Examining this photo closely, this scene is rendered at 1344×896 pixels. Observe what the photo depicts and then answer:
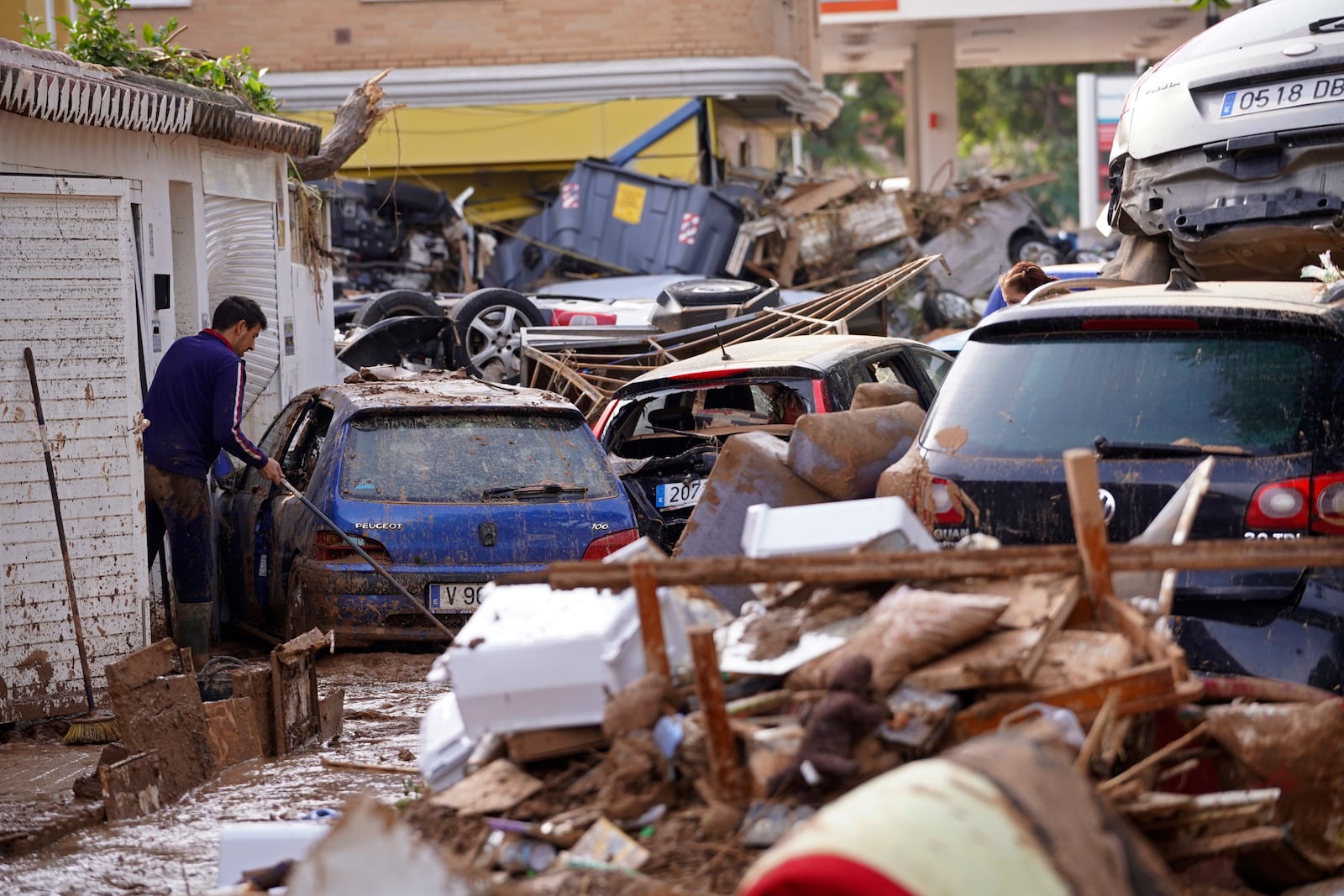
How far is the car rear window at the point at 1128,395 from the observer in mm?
4723

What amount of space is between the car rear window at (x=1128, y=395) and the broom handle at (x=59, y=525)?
4141 millimetres

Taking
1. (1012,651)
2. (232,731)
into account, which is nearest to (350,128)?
(232,731)

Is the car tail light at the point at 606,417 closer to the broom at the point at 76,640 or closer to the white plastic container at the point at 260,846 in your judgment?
the broom at the point at 76,640

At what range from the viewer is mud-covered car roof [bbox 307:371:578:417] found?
8109 mm

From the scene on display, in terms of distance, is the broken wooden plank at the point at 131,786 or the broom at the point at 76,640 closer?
the broken wooden plank at the point at 131,786

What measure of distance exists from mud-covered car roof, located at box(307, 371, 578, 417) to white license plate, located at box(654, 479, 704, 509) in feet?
2.77

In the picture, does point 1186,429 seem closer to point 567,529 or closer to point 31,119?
point 567,529

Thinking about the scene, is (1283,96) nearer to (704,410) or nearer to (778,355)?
(778,355)

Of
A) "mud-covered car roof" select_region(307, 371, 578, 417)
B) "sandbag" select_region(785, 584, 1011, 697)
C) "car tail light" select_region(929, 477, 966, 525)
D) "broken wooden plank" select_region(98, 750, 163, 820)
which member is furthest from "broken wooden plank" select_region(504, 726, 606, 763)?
"mud-covered car roof" select_region(307, 371, 578, 417)

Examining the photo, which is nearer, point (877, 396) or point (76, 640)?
point (877, 396)

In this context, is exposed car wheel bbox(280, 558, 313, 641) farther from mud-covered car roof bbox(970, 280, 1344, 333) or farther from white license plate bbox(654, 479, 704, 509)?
mud-covered car roof bbox(970, 280, 1344, 333)

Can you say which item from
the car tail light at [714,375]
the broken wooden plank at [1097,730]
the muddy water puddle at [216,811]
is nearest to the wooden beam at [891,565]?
the broken wooden plank at [1097,730]

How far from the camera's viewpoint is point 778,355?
29.1 ft

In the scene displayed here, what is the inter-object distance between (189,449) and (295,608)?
42.7 inches
